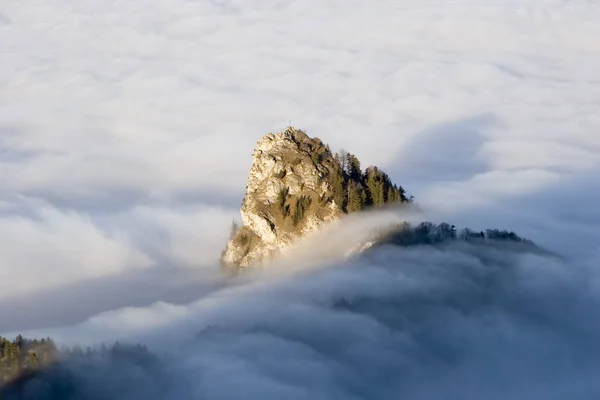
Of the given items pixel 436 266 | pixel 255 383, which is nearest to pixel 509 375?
pixel 436 266

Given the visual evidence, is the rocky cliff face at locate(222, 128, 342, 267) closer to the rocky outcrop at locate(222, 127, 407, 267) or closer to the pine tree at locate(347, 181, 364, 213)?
the rocky outcrop at locate(222, 127, 407, 267)

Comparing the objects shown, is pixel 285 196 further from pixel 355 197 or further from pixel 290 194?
pixel 355 197

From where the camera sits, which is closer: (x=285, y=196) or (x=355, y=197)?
(x=285, y=196)

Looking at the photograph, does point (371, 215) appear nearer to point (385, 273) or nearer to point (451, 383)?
point (385, 273)

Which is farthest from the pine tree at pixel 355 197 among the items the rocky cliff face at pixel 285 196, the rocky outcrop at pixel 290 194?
the rocky cliff face at pixel 285 196

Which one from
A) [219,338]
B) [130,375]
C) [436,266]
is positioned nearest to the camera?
[130,375]

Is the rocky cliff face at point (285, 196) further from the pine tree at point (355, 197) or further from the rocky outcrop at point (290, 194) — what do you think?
the pine tree at point (355, 197)

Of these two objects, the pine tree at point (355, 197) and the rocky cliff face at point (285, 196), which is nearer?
the rocky cliff face at point (285, 196)

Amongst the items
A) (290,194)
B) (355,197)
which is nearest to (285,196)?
(290,194)
